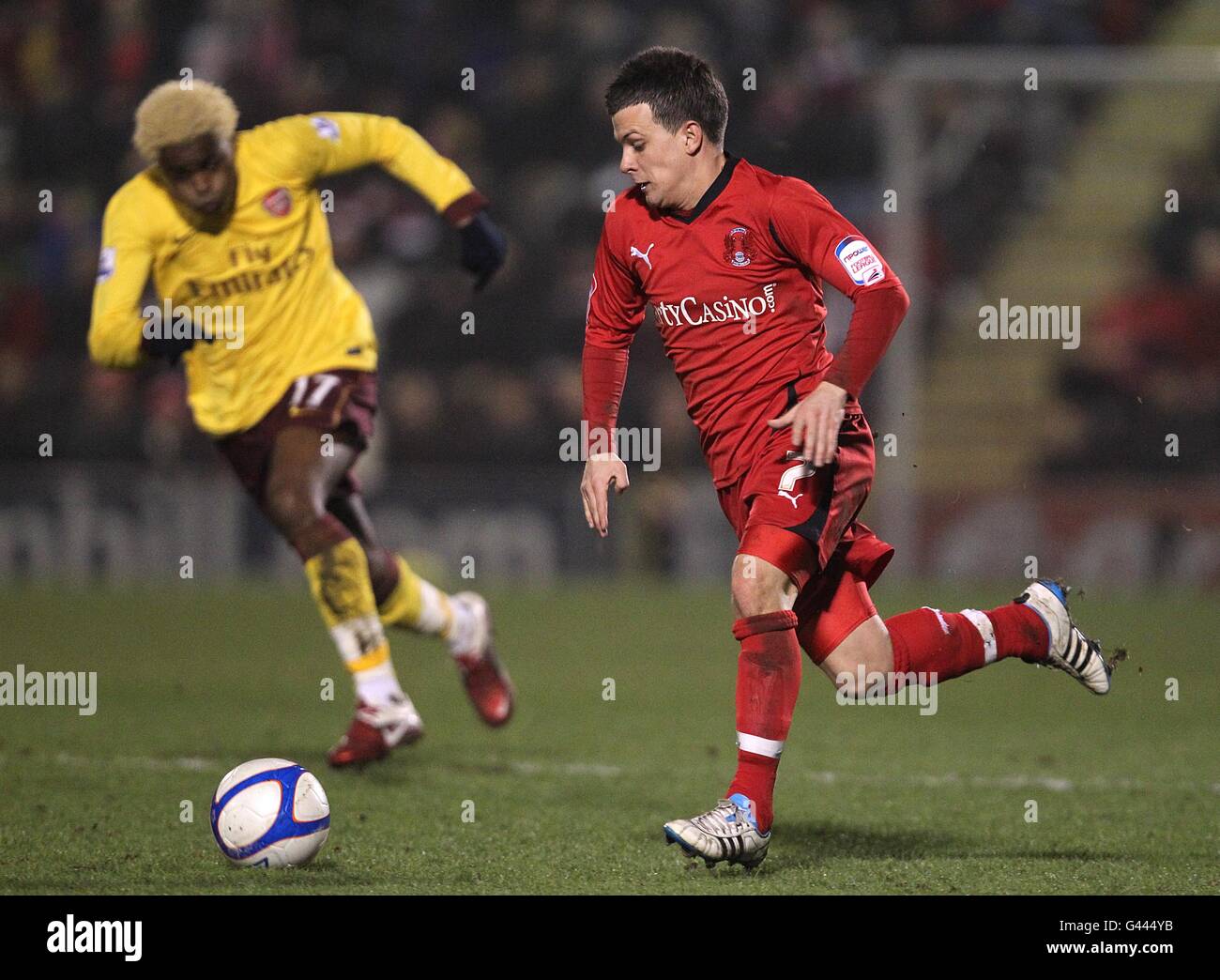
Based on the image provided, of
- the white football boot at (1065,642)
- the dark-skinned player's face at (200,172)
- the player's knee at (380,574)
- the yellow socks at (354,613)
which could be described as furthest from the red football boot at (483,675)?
the white football boot at (1065,642)

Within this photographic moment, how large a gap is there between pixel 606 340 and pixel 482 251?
47.3 inches

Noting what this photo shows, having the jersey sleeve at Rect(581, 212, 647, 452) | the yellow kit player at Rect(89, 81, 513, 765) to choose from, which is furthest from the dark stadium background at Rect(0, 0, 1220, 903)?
the jersey sleeve at Rect(581, 212, 647, 452)

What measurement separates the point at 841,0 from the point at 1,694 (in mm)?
11712

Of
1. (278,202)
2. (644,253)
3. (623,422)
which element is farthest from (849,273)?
(623,422)

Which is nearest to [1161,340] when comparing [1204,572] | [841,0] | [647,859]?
[1204,572]

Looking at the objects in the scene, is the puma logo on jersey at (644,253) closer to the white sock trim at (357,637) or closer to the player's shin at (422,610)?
the white sock trim at (357,637)

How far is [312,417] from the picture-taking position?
229 inches

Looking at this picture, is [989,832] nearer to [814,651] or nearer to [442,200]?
[814,651]

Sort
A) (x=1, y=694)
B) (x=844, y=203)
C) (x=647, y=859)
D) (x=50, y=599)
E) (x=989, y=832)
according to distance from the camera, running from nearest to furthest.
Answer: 1. (x=647, y=859)
2. (x=989, y=832)
3. (x=1, y=694)
4. (x=50, y=599)
5. (x=844, y=203)

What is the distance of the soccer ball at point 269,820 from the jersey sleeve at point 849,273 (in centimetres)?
159

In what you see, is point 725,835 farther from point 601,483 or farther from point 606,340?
point 606,340

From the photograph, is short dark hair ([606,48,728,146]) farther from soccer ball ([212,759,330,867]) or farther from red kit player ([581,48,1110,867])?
soccer ball ([212,759,330,867])

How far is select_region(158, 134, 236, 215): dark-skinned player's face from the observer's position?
554 centimetres

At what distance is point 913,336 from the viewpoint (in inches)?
525
